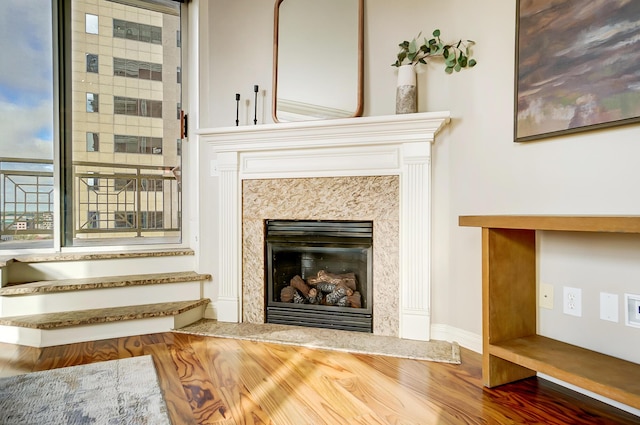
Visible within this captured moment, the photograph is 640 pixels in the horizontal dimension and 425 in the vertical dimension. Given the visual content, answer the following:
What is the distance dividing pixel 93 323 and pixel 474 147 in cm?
269

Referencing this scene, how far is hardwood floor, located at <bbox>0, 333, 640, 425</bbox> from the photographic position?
4.62ft

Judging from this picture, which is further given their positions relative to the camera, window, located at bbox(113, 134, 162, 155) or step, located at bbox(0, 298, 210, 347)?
window, located at bbox(113, 134, 162, 155)

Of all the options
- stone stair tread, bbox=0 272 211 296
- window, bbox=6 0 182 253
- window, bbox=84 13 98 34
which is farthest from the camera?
window, bbox=84 13 98 34

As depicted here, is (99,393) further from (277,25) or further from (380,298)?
(277,25)

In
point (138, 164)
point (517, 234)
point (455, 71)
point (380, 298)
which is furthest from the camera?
point (138, 164)

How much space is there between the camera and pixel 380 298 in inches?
92.5

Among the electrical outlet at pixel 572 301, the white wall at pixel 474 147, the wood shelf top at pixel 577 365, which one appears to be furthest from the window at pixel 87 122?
the electrical outlet at pixel 572 301

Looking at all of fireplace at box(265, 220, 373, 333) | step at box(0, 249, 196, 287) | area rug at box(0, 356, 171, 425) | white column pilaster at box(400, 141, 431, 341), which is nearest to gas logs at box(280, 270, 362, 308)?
fireplace at box(265, 220, 373, 333)

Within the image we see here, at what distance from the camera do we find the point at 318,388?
1645mm

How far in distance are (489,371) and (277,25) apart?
2.66 m

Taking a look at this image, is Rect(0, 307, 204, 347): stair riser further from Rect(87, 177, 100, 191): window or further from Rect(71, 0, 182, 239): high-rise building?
Rect(87, 177, 100, 191): window

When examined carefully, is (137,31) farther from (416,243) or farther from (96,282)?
(416,243)

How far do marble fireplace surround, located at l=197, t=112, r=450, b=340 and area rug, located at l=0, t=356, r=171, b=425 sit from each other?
94 centimetres

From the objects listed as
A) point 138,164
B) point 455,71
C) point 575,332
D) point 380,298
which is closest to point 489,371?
point 575,332
